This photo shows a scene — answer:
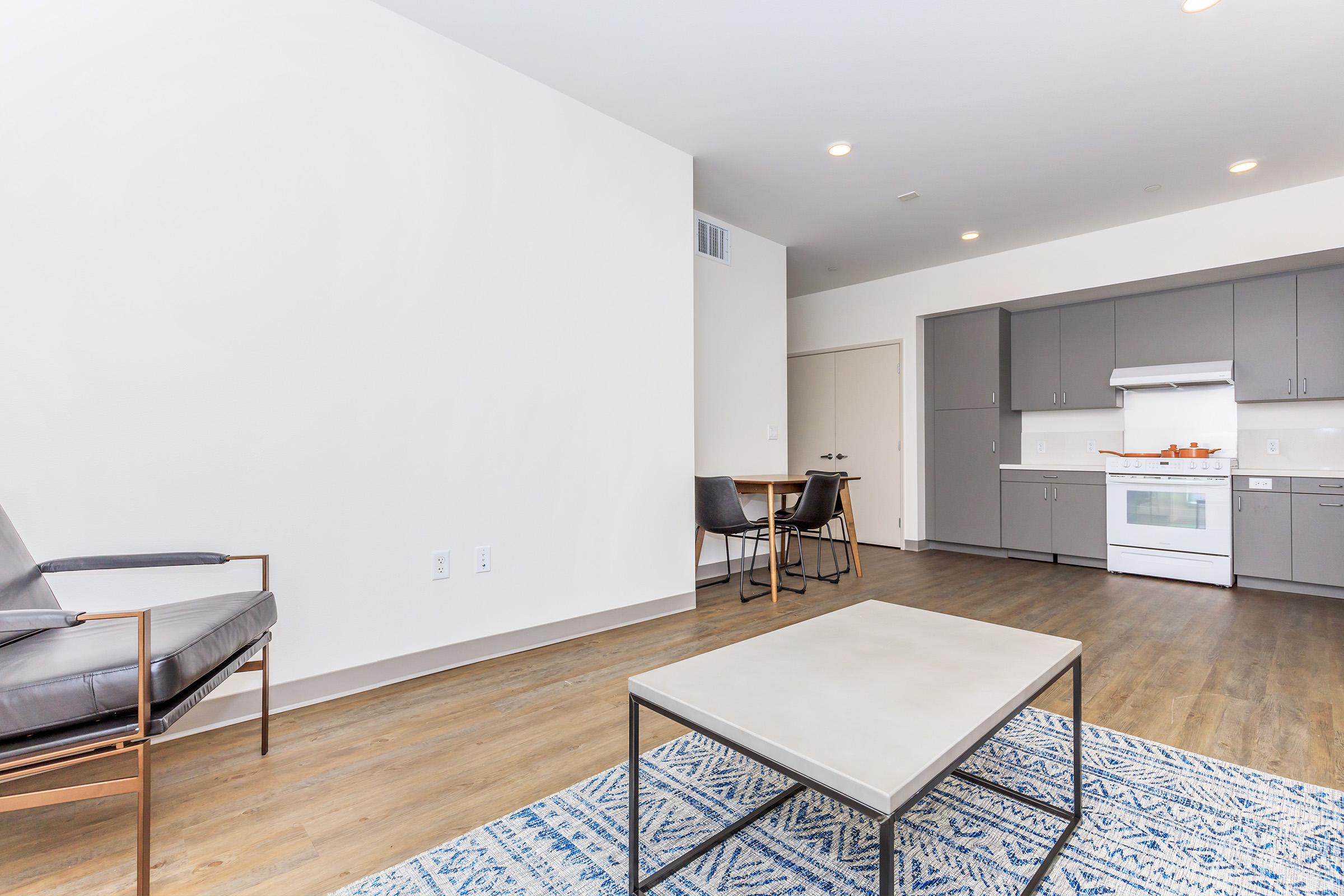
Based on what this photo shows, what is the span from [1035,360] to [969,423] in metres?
0.76

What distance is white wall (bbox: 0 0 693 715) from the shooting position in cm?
189

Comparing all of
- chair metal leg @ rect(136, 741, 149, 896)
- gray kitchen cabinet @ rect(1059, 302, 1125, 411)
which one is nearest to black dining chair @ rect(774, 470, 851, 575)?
gray kitchen cabinet @ rect(1059, 302, 1125, 411)

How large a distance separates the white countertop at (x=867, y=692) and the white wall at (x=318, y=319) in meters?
1.56

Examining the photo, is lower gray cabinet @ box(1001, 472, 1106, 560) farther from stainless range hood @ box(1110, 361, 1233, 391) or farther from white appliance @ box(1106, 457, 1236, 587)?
stainless range hood @ box(1110, 361, 1233, 391)

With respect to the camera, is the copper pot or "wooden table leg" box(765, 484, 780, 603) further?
the copper pot

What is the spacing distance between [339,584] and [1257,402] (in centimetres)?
599

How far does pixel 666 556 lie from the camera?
3615mm

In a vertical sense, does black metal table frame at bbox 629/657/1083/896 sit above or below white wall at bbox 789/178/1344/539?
below

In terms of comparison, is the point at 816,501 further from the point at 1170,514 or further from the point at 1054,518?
the point at 1170,514

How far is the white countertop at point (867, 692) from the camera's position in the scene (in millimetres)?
1041

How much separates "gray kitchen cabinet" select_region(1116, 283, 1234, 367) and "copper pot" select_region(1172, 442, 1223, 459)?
0.64m

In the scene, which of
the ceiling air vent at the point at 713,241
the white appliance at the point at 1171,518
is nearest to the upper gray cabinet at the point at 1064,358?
the white appliance at the point at 1171,518

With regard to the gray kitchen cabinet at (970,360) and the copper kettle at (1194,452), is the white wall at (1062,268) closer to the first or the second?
the gray kitchen cabinet at (970,360)

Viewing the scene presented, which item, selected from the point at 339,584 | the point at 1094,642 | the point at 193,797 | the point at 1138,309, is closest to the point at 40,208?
the point at 339,584
